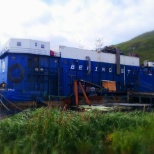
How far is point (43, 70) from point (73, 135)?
21.2m

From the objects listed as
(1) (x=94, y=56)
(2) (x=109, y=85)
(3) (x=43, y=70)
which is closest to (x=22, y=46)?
(3) (x=43, y=70)

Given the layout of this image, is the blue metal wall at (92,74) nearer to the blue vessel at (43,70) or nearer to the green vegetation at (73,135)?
the blue vessel at (43,70)

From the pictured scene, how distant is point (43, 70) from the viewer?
1128 inches

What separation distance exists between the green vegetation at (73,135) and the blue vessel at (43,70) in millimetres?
17085

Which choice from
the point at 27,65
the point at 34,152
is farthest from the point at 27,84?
the point at 34,152

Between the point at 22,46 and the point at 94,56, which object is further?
the point at 94,56

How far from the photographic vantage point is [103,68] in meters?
33.9

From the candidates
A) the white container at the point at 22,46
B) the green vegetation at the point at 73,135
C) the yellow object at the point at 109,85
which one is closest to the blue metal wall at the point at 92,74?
the yellow object at the point at 109,85

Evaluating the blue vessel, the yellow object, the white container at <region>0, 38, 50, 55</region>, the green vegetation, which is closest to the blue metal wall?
the blue vessel

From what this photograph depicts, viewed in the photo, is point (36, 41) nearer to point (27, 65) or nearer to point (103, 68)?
point (27, 65)

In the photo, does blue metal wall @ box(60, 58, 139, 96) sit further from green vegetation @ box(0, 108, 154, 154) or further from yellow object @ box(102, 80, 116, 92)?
green vegetation @ box(0, 108, 154, 154)

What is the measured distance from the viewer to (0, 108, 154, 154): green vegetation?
7090 millimetres

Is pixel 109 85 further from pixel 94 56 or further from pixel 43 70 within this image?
pixel 43 70

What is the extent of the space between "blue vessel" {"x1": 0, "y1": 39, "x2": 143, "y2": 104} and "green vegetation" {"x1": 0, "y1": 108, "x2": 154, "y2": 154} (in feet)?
56.1
